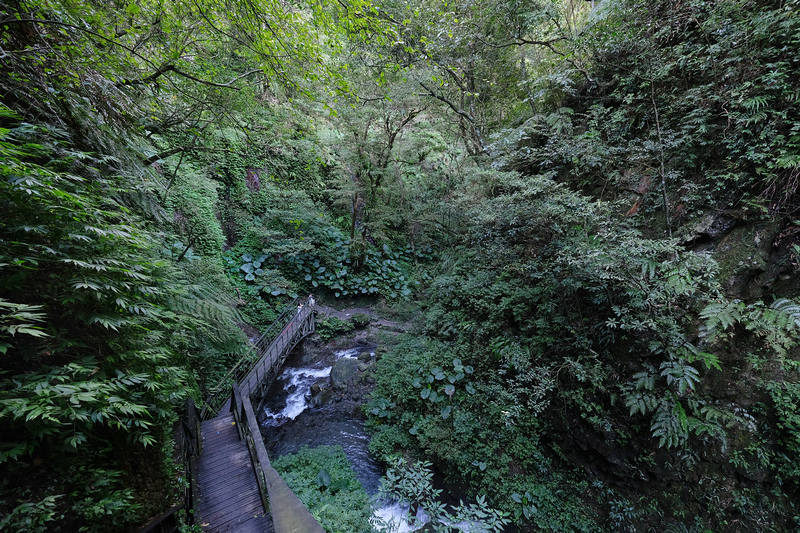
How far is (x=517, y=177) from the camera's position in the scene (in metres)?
5.22

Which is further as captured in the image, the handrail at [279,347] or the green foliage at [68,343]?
the handrail at [279,347]

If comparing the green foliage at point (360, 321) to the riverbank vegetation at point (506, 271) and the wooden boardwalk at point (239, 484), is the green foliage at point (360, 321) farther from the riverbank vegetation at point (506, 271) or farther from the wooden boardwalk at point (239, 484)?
the wooden boardwalk at point (239, 484)

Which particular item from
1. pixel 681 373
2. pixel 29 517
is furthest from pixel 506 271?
pixel 29 517

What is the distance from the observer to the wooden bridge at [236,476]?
11.0 feet

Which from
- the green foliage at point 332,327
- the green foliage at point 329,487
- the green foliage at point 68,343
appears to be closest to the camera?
the green foliage at point 68,343

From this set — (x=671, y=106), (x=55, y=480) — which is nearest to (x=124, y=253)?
(x=55, y=480)

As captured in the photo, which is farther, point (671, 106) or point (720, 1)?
point (671, 106)

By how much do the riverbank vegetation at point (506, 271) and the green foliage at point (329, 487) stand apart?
994 mm

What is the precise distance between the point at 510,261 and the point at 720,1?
4.70m

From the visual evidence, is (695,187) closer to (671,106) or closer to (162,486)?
(671,106)

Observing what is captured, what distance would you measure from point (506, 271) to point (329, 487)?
5.46 m

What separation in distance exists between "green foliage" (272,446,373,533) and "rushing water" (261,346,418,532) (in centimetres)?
30

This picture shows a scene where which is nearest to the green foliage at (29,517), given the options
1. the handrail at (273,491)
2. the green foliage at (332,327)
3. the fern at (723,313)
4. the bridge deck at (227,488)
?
the handrail at (273,491)

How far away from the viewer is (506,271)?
6.15m
